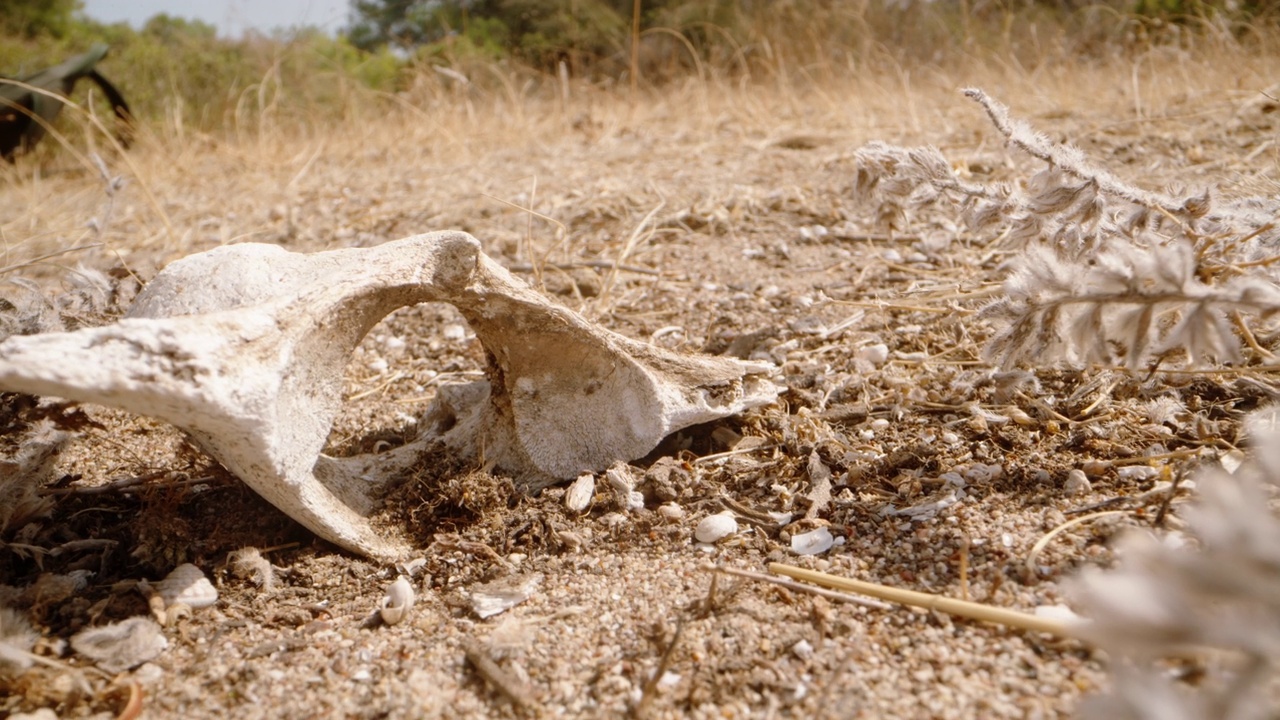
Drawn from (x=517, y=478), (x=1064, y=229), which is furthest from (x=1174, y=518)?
(x=517, y=478)

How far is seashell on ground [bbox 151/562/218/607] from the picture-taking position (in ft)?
4.69

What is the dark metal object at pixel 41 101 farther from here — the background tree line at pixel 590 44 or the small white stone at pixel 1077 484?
the small white stone at pixel 1077 484

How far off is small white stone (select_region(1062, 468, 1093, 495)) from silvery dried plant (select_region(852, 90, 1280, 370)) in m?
0.21

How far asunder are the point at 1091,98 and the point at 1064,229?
3628 millimetres

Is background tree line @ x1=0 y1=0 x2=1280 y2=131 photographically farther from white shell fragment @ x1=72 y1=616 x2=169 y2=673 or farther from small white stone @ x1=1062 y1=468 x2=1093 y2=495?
white shell fragment @ x1=72 y1=616 x2=169 y2=673

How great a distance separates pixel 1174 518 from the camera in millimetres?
1354

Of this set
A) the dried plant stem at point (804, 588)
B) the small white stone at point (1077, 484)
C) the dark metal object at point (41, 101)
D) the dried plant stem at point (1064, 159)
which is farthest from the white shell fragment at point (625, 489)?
the dark metal object at point (41, 101)

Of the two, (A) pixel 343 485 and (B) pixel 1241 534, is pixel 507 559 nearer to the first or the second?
(A) pixel 343 485

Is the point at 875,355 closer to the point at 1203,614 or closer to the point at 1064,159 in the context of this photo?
the point at 1064,159

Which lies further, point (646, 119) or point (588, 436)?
point (646, 119)

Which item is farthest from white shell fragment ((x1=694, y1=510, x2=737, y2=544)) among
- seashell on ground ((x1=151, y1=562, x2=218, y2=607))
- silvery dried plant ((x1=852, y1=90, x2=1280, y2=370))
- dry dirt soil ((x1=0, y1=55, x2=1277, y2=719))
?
seashell on ground ((x1=151, y1=562, x2=218, y2=607))

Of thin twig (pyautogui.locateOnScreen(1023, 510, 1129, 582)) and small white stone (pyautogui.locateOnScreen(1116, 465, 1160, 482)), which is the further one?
small white stone (pyautogui.locateOnScreen(1116, 465, 1160, 482))

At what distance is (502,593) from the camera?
144 cm

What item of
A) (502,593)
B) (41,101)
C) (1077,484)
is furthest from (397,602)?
(41,101)
